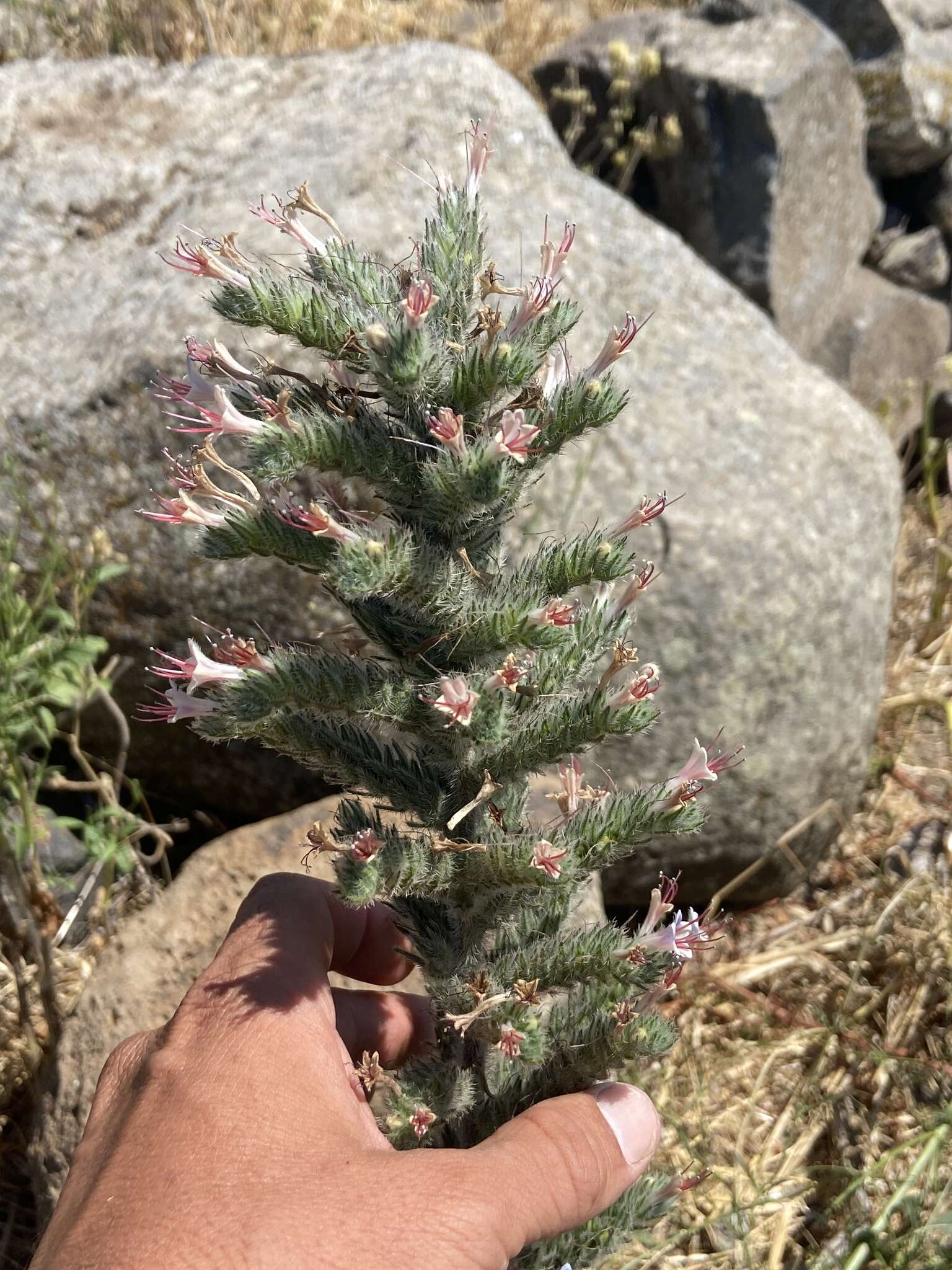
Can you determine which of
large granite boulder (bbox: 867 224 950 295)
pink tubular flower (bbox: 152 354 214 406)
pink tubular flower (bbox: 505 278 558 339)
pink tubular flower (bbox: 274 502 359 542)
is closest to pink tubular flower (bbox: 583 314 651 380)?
pink tubular flower (bbox: 505 278 558 339)

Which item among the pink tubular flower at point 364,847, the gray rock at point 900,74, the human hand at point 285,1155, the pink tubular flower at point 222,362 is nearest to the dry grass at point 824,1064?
the human hand at point 285,1155

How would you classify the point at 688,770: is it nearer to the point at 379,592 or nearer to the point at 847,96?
the point at 379,592

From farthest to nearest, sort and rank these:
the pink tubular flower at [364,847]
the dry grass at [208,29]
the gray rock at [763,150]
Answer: the dry grass at [208,29] → the gray rock at [763,150] → the pink tubular flower at [364,847]

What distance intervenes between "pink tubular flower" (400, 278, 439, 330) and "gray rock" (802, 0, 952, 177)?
232 inches

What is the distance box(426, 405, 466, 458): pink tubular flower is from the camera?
162cm

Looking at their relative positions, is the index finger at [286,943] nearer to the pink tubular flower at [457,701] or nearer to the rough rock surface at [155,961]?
the pink tubular flower at [457,701]

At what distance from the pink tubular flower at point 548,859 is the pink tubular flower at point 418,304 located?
919mm

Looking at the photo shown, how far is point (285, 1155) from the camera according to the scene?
1.89m

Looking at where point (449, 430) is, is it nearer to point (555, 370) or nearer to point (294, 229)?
point (555, 370)

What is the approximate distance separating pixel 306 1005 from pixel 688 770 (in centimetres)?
96

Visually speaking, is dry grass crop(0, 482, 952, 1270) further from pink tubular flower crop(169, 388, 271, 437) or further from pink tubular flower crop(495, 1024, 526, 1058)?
pink tubular flower crop(169, 388, 271, 437)

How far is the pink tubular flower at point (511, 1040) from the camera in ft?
6.15

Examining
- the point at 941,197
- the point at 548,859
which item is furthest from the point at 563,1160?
the point at 941,197

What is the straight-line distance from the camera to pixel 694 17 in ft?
20.3
